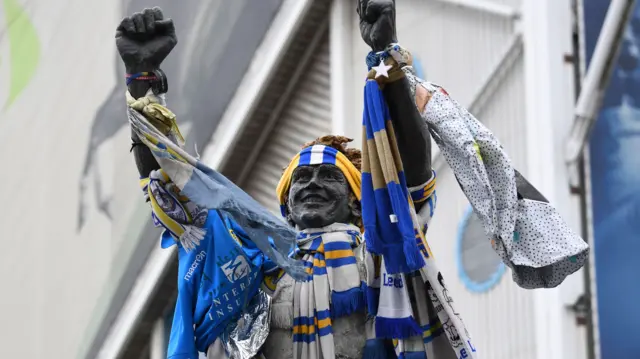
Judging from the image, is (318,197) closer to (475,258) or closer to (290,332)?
(290,332)

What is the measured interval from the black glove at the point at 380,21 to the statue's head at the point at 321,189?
0.80m

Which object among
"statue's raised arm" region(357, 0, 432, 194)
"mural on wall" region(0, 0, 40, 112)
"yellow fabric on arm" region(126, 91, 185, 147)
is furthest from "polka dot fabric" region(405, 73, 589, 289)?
"mural on wall" region(0, 0, 40, 112)

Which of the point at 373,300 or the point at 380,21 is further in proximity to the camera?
the point at 373,300

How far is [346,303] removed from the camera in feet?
25.1

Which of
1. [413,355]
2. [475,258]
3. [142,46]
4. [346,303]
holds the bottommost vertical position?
[413,355]

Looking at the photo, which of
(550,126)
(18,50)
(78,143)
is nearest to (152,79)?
(550,126)

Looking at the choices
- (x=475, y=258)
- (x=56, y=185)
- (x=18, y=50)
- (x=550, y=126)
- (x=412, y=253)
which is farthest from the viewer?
(x=18, y=50)

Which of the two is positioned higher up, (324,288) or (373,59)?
(373,59)

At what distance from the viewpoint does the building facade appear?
1363 centimetres

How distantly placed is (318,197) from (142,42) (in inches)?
44.3

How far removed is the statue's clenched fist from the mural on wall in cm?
1269

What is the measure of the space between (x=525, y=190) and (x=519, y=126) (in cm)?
632

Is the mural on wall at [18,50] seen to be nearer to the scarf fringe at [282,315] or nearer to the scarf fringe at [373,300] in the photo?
the scarf fringe at [282,315]

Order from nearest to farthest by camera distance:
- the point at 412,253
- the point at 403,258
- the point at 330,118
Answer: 1. the point at 412,253
2. the point at 403,258
3. the point at 330,118
